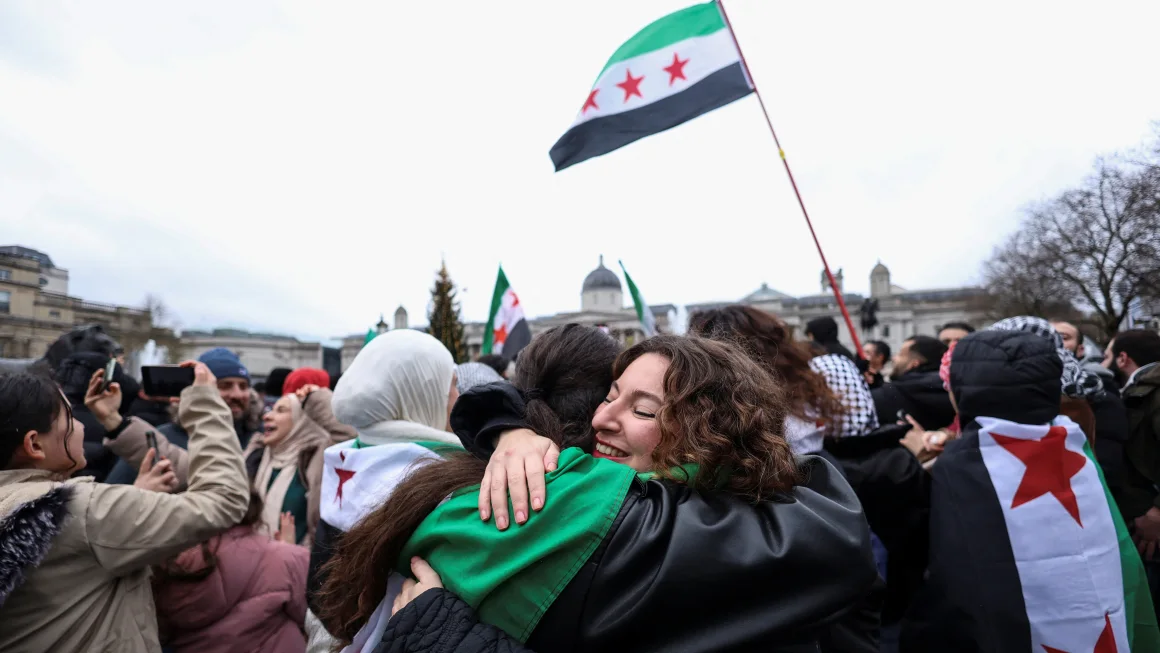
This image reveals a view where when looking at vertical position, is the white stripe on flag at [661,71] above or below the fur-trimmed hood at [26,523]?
above

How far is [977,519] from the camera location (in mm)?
2512

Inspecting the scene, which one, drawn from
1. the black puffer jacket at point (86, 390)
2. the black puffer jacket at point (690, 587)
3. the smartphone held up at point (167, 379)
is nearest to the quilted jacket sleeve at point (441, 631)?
the black puffer jacket at point (690, 587)

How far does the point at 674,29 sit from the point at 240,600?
570 centimetres

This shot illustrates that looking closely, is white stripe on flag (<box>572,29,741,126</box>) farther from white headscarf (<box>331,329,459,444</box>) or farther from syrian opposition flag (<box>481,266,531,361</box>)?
syrian opposition flag (<box>481,266,531,361</box>)

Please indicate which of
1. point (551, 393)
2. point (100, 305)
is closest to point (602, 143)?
point (551, 393)

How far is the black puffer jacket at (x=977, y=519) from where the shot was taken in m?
2.41

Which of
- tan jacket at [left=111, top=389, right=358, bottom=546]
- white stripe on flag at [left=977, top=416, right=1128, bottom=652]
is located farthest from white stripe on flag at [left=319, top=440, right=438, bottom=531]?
white stripe on flag at [left=977, top=416, right=1128, bottom=652]

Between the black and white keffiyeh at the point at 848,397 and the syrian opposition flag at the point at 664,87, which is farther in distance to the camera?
the syrian opposition flag at the point at 664,87

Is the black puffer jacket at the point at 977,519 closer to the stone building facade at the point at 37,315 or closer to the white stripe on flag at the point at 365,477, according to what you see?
the white stripe on flag at the point at 365,477

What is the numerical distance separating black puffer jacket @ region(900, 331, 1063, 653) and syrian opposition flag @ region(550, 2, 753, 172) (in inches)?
153

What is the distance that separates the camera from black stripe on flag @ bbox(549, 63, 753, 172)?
5969 mm

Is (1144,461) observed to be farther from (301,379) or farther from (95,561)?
(301,379)

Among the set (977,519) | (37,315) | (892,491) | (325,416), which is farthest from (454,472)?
(37,315)

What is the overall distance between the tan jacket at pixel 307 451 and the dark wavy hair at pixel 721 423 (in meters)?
2.10
